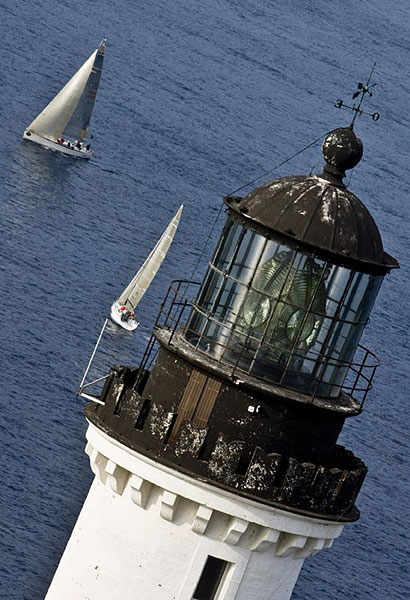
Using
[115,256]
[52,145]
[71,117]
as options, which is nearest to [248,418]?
[115,256]

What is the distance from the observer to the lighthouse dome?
17.6 metres

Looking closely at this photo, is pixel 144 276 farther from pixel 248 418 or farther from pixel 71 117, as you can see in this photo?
pixel 248 418

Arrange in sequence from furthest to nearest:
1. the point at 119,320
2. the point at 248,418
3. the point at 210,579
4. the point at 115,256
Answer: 1. the point at 115,256
2. the point at 119,320
3. the point at 210,579
4. the point at 248,418

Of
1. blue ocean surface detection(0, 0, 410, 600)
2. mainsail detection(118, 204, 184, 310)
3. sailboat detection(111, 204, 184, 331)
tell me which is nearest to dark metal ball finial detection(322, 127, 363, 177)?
blue ocean surface detection(0, 0, 410, 600)

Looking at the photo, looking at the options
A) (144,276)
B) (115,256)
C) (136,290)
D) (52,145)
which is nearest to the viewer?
(136,290)

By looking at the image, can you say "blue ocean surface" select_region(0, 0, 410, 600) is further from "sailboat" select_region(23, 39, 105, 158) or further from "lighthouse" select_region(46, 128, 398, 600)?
"lighthouse" select_region(46, 128, 398, 600)

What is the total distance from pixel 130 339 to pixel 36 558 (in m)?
35.6

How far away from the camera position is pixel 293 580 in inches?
739

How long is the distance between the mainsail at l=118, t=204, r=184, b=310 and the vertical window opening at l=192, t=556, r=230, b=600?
9521 centimetres

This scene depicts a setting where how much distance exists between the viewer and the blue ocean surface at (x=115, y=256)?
284ft

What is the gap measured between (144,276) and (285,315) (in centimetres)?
9714

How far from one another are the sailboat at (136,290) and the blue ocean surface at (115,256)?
3.49 feet

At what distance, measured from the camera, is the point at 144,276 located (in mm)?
114812

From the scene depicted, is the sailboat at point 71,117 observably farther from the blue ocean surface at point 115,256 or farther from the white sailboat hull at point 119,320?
the white sailboat hull at point 119,320
